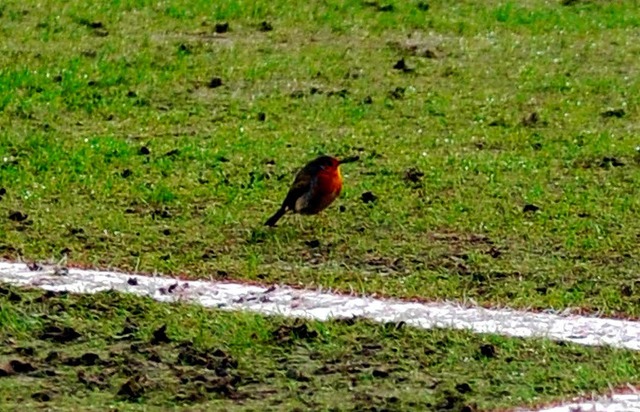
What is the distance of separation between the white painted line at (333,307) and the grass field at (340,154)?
0.67 feet

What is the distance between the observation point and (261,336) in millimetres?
7031

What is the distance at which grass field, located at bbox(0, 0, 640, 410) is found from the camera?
7.13 m

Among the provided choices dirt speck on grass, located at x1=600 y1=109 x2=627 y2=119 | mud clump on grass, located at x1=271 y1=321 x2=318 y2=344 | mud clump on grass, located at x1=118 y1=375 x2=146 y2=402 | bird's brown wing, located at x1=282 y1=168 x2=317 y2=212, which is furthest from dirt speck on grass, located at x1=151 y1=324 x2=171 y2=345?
dirt speck on grass, located at x1=600 y1=109 x2=627 y2=119

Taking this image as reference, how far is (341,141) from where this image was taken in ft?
38.0

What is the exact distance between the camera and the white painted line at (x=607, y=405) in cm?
605

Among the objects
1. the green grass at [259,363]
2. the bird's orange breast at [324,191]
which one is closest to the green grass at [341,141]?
the bird's orange breast at [324,191]

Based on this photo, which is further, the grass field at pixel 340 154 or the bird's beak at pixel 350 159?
the bird's beak at pixel 350 159

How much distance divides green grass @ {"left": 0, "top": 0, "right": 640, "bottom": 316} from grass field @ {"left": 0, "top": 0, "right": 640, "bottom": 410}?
26 mm

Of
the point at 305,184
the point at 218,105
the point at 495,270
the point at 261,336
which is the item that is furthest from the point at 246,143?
the point at 261,336

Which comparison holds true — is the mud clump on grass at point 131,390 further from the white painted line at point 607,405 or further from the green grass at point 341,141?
the green grass at point 341,141

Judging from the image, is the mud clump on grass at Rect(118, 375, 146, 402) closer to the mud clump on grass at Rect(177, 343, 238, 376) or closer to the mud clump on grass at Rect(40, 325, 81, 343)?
the mud clump on grass at Rect(177, 343, 238, 376)

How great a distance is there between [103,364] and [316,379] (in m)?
0.84

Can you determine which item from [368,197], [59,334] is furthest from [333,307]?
[368,197]

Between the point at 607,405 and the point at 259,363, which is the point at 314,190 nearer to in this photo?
the point at 259,363
